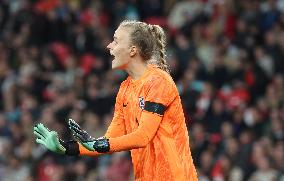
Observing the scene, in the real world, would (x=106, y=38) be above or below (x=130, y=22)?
above

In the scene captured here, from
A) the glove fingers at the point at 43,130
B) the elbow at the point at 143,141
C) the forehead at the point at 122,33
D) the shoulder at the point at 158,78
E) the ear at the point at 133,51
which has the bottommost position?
the elbow at the point at 143,141

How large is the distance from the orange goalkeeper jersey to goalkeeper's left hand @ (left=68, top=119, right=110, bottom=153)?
0.15m

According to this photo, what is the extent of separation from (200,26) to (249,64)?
5.21 feet

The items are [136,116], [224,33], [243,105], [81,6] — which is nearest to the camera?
[136,116]

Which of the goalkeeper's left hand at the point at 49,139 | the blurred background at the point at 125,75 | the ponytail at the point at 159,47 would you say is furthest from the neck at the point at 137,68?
the blurred background at the point at 125,75

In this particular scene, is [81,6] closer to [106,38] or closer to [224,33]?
[106,38]

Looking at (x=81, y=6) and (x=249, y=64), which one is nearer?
(x=249, y=64)

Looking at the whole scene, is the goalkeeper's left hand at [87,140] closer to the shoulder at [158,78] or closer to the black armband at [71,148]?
the black armband at [71,148]

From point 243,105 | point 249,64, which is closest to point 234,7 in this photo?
point 249,64

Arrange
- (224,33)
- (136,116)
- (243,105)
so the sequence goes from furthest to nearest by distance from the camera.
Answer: (224,33) → (243,105) → (136,116)

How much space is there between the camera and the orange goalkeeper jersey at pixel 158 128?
6.23 meters

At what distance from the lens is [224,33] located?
15.6 m

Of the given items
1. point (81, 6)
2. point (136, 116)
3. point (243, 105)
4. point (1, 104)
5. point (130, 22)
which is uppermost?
point (81, 6)

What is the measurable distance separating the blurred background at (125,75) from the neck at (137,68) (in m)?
6.07
